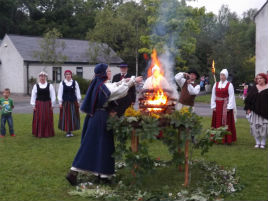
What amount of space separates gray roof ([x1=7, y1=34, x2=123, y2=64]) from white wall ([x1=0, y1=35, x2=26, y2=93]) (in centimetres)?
67

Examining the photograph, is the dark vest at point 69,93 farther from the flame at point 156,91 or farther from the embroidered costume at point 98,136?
the embroidered costume at point 98,136

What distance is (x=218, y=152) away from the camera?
8.55m

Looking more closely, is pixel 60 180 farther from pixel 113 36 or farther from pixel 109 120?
pixel 113 36

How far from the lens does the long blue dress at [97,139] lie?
5805 mm

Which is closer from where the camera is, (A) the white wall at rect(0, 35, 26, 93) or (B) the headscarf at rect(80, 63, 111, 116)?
(B) the headscarf at rect(80, 63, 111, 116)

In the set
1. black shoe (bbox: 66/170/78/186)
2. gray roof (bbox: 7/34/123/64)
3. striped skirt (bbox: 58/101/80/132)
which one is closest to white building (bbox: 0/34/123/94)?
gray roof (bbox: 7/34/123/64)

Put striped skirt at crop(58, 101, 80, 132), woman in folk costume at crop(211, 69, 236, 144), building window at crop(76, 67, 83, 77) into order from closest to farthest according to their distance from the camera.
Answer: woman in folk costume at crop(211, 69, 236, 144), striped skirt at crop(58, 101, 80, 132), building window at crop(76, 67, 83, 77)

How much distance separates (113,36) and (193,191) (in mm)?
28041

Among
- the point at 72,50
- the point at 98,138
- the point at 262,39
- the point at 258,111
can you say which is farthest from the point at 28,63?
the point at 98,138

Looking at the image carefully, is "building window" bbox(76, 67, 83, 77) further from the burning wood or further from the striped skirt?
the burning wood

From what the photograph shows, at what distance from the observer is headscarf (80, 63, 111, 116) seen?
19.0ft

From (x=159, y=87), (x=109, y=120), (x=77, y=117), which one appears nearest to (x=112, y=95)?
(x=109, y=120)

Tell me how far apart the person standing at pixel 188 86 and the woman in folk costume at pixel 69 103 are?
10.8 feet

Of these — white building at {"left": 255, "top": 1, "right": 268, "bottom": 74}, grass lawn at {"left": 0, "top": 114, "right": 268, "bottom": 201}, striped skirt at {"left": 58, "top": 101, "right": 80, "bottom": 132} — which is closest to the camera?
grass lawn at {"left": 0, "top": 114, "right": 268, "bottom": 201}
